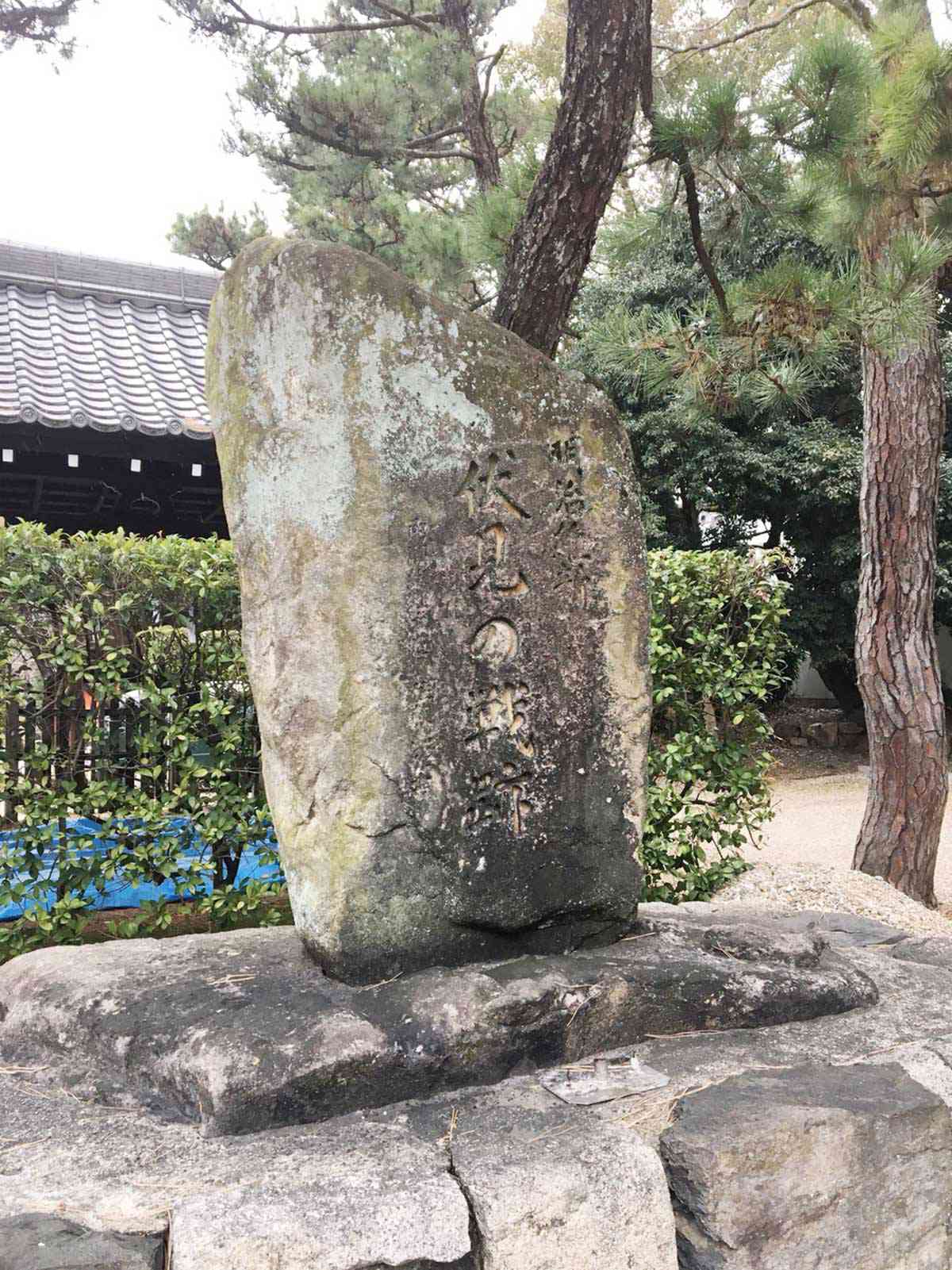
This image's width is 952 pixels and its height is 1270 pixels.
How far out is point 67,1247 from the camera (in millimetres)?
1785

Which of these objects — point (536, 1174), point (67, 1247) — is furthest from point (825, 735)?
point (67, 1247)

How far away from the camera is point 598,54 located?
3.45 meters

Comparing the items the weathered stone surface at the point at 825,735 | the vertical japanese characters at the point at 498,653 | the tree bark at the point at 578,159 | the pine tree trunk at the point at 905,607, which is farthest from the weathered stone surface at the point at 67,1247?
the weathered stone surface at the point at 825,735

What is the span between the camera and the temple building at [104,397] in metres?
6.38

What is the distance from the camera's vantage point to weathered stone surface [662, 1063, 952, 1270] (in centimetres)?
207

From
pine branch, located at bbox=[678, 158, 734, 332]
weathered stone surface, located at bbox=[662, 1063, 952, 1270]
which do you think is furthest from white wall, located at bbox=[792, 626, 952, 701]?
weathered stone surface, located at bbox=[662, 1063, 952, 1270]

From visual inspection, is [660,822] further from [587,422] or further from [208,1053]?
[208,1053]

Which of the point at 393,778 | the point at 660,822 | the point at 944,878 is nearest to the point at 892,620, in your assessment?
the point at 660,822

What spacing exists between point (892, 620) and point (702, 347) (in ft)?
7.10

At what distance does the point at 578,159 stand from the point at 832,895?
3710mm

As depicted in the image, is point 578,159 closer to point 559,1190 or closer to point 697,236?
point 697,236

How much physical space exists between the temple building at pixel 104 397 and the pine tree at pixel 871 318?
331cm

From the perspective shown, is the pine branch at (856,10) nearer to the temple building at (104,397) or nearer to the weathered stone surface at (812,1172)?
the temple building at (104,397)

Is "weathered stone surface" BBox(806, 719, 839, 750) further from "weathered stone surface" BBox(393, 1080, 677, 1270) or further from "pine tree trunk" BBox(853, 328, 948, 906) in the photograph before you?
"weathered stone surface" BBox(393, 1080, 677, 1270)
